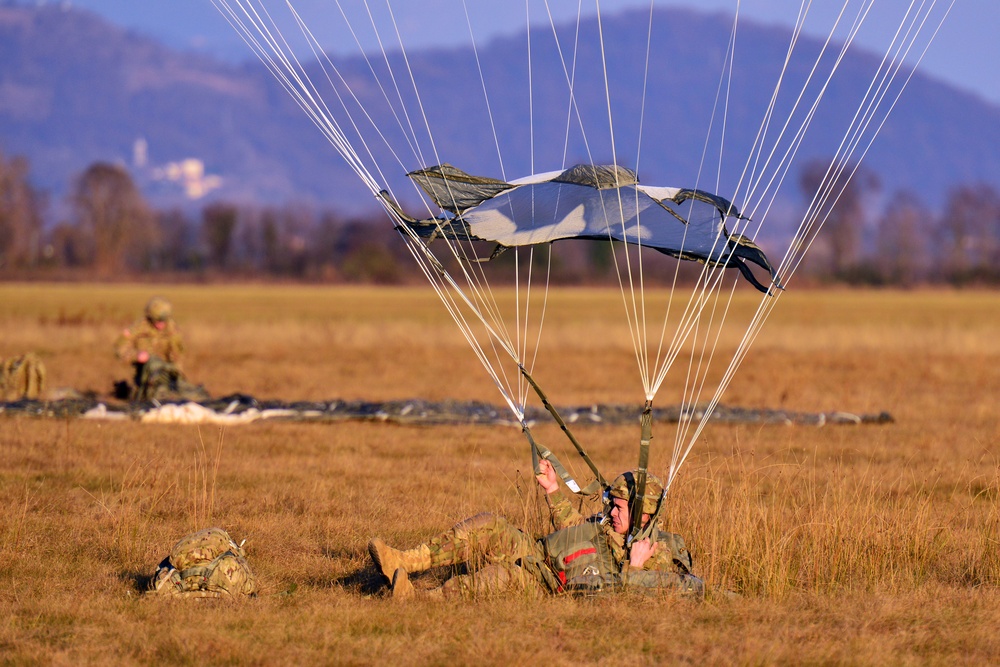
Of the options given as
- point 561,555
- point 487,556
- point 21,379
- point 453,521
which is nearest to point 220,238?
point 21,379

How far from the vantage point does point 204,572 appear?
20.5ft

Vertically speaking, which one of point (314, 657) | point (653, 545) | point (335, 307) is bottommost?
point (314, 657)

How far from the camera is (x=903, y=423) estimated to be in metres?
15.0

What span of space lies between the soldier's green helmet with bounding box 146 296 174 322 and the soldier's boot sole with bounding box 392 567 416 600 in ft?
33.9

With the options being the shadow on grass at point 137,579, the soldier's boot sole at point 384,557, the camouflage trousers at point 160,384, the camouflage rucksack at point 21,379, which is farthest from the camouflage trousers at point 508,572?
the camouflage rucksack at point 21,379

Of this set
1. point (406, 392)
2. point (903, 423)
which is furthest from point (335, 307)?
point (903, 423)

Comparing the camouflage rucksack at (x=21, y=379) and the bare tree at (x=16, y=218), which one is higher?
the bare tree at (x=16, y=218)

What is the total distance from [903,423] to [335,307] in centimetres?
4154

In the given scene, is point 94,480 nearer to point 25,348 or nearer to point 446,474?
point 446,474

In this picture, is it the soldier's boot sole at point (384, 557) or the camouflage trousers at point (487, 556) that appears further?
the camouflage trousers at point (487, 556)

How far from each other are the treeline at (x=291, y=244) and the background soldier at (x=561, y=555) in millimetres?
60122

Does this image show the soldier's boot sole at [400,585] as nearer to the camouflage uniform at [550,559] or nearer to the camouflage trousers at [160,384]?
the camouflage uniform at [550,559]

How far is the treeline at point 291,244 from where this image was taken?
9544 cm

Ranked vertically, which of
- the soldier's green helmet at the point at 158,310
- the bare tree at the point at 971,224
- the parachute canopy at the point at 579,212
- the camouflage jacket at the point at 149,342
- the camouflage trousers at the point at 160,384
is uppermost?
the bare tree at the point at 971,224
